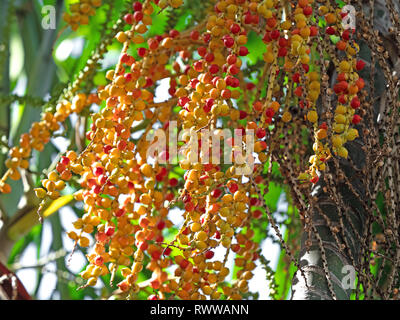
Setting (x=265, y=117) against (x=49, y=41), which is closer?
(x=265, y=117)

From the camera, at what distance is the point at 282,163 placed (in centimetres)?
113

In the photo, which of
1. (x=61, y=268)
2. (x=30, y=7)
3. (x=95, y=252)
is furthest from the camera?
(x=30, y=7)

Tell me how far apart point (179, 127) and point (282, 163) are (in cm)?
25

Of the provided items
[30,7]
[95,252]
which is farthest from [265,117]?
[30,7]

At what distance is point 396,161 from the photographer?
112 centimetres

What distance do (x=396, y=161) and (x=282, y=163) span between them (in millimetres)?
232

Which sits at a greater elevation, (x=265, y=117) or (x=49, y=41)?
(x=49, y=41)

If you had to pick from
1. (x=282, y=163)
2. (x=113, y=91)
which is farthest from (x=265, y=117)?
(x=113, y=91)

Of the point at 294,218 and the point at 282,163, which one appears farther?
the point at 294,218
